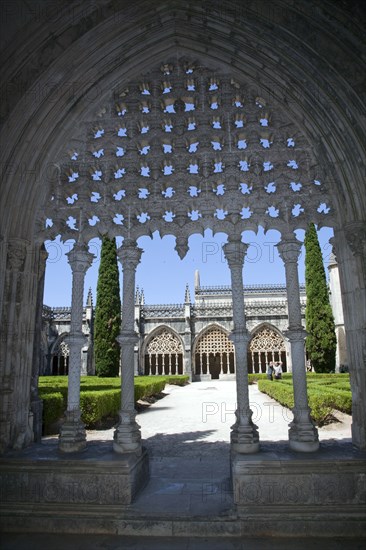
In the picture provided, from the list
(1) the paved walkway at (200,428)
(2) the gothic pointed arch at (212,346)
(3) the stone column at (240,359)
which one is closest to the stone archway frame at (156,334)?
(2) the gothic pointed arch at (212,346)

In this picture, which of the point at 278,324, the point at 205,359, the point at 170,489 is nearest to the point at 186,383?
the point at 205,359

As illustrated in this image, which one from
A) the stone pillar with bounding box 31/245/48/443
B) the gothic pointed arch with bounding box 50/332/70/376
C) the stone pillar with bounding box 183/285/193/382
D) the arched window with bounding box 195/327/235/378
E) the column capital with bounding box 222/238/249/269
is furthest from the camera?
the arched window with bounding box 195/327/235/378

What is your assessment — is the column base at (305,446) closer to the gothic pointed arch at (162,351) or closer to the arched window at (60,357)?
the gothic pointed arch at (162,351)

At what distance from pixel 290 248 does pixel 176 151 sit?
176 centimetres

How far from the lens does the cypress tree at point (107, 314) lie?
15977 mm

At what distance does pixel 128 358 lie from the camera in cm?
400

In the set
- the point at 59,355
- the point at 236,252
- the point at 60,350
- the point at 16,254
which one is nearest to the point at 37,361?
the point at 16,254

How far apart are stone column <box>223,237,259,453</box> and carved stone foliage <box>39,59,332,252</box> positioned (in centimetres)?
27

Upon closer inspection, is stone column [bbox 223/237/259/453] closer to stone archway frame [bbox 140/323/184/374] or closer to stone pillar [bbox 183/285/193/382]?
stone pillar [bbox 183/285/193/382]

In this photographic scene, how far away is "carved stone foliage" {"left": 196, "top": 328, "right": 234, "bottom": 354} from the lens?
89.2ft

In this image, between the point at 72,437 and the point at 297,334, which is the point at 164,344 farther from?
the point at 297,334

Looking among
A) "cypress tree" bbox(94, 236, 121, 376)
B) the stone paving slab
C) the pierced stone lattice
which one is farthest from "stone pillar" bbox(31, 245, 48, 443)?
the pierced stone lattice

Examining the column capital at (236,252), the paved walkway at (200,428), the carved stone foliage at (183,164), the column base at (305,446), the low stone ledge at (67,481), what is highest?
the carved stone foliage at (183,164)

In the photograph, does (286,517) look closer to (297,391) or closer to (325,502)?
(325,502)
